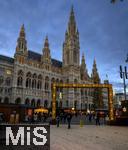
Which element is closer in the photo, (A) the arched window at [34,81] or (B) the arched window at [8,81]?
(B) the arched window at [8,81]

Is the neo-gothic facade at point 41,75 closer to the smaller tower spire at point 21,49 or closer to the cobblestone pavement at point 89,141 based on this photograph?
the smaller tower spire at point 21,49

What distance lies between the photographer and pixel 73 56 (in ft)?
317

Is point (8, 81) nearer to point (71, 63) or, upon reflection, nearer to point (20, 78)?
point (20, 78)

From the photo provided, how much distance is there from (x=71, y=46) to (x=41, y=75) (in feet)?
77.9

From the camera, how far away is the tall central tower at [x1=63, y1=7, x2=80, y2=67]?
317 ft

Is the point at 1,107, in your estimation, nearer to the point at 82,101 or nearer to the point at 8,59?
the point at 8,59

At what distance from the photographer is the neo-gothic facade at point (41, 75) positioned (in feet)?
240

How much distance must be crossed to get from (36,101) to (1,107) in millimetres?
50601

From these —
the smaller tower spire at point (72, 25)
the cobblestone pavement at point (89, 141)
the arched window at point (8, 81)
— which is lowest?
the cobblestone pavement at point (89, 141)

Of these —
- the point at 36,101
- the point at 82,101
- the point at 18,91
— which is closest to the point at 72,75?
the point at 82,101

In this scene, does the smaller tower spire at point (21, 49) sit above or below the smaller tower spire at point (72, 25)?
below

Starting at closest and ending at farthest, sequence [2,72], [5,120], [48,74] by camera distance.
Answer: [5,120]
[2,72]
[48,74]

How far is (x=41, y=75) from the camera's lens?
8438 cm

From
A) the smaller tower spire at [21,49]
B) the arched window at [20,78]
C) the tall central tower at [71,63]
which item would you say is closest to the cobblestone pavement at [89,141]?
the arched window at [20,78]
